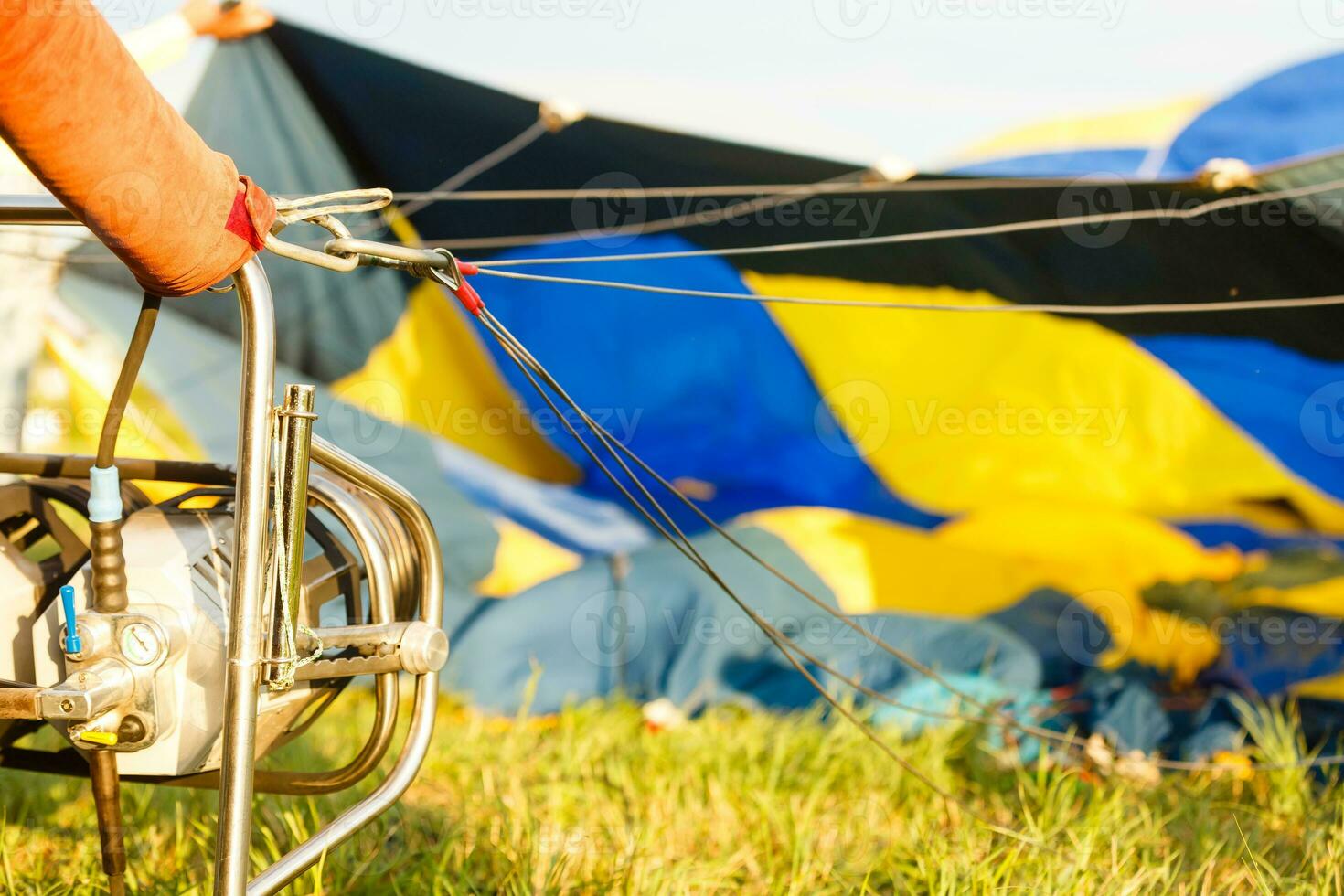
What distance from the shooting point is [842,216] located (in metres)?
2.58

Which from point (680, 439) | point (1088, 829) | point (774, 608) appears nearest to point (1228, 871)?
point (1088, 829)

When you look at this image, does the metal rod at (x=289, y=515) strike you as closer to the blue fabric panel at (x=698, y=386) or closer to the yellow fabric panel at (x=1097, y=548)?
the blue fabric panel at (x=698, y=386)

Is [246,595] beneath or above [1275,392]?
beneath

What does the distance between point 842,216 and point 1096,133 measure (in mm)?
661

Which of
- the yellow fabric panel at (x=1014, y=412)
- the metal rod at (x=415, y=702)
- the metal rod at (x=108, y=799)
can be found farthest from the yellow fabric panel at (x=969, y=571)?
the metal rod at (x=108, y=799)

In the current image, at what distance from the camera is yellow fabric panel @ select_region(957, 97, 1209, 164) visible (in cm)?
256

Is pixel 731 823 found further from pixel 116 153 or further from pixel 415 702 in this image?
pixel 116 153

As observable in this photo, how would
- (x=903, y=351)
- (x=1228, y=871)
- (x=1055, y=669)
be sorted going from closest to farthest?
1. (x=1228, y=871)
2. (x=1055, y=669)
3. (x=903, y=351)

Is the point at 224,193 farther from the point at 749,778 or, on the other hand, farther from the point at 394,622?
the point at 749,778

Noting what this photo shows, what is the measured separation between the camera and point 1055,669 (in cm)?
259

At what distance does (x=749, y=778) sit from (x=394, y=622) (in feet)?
3.72

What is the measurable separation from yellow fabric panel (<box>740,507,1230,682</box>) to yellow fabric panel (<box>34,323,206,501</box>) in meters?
1.60

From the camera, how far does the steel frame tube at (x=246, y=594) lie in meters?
0.96

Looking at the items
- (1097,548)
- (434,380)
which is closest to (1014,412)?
(1097,548)
